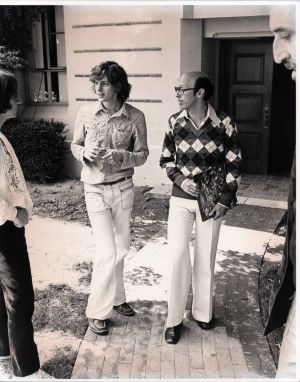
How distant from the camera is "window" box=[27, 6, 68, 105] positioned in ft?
32.2

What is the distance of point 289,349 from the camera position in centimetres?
222

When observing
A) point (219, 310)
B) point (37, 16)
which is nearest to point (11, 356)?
point (219, 310)

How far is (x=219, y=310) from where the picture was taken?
4.18 meters

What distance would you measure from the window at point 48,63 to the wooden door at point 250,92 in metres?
3.35

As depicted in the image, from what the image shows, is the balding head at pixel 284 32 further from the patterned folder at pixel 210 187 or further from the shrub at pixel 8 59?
the shrub at pixel 8 59

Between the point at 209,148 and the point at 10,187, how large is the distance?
146cm

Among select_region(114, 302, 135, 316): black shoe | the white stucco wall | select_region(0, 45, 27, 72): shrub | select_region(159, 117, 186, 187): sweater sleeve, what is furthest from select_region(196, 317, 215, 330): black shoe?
select_region(0, 45, 27, 72): shrub

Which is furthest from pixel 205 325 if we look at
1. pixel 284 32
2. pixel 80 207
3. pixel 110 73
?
pixel 80 207

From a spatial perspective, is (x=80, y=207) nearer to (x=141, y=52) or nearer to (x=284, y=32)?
(x=141, y=52)

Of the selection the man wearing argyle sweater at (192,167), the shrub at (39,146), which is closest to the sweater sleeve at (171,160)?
the man wearing argyle sweater at (192,167)

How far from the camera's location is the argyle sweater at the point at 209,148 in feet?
11.5

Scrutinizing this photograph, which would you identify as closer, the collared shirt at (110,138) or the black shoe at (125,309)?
the collared shirt at (110,138)

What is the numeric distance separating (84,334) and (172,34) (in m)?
5.69

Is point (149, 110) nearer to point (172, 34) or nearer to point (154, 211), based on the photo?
point (172, 34)
